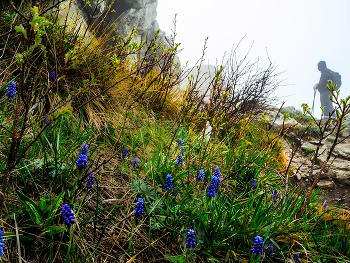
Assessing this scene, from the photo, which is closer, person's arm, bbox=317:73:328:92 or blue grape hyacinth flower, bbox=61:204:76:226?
blue grape hyacinth flower, bbox=61:204:76:226

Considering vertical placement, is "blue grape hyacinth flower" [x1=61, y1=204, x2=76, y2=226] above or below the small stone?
below

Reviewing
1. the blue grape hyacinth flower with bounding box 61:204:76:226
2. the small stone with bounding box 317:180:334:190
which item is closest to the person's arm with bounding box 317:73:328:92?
the small stone with bounding box 317:180:334:190

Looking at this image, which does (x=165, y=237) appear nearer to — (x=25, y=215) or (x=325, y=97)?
(x=25, y=215)

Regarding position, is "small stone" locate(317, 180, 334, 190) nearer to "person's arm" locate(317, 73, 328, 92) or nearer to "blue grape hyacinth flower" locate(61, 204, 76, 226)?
"blue grape hyacinth flower" locate(61, 204, 76, 226)

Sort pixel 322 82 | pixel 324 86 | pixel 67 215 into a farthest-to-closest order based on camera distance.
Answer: pixel 322 82, pixel 324 86, pixel 67 215

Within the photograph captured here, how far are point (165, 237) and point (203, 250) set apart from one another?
27cm

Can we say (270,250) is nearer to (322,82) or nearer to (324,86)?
(324,86)

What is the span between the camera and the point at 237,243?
136 cm

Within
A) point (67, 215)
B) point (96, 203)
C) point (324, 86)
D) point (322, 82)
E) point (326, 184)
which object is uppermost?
point (322, 82)

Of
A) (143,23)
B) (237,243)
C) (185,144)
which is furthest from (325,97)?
(237,243)

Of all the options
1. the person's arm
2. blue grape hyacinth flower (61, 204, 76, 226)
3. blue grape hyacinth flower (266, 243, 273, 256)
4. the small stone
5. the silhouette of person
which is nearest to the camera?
blue grape hyacinth flower (61, 204, 76, 226)

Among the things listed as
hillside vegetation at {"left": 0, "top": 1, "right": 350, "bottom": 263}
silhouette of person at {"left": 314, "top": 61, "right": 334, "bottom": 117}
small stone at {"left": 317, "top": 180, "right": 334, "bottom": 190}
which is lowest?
hillside vegetation at {"left": 0, "top": 1, "right": 350, "bottom": 263}

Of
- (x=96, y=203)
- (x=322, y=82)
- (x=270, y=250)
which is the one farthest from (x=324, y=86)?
(x=96, y=203)

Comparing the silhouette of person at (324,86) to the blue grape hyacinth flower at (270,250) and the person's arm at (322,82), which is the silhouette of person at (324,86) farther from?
the blue grape hyacinth flower at (270,250)
